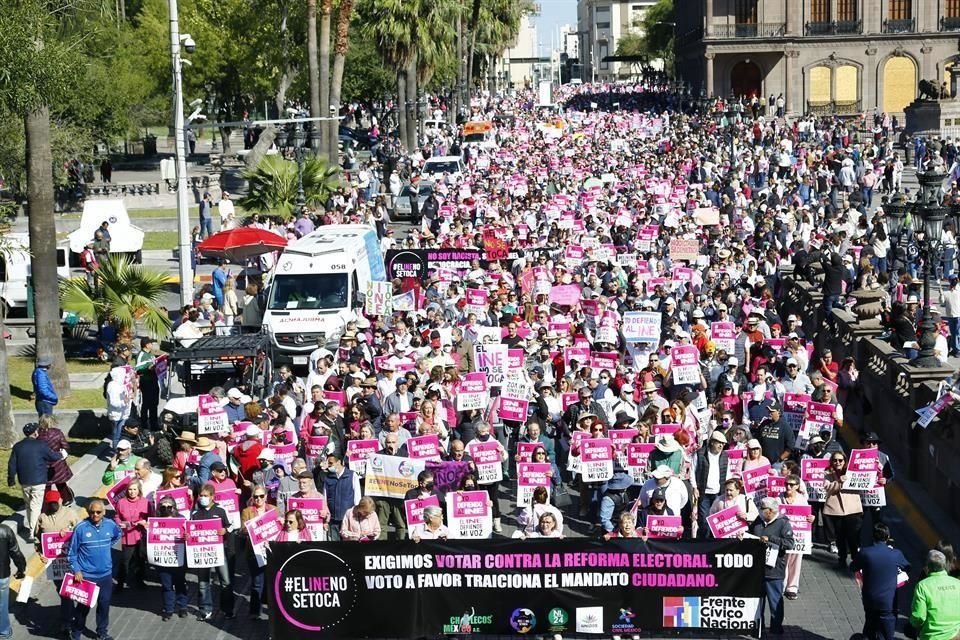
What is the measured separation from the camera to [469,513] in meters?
14.2

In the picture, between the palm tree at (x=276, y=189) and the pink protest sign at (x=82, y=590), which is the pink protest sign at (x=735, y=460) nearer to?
the pink protest sign at (x=82, y=590)

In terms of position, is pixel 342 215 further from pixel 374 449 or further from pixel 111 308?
pixel 374 449

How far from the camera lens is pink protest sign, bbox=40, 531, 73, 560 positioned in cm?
1403

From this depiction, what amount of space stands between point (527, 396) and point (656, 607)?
5.79m

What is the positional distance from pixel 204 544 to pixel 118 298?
42.1ft

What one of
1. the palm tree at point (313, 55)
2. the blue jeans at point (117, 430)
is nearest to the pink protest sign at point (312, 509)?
the blue jeans at point (117, 430)

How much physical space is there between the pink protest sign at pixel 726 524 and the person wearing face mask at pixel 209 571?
4502 mm

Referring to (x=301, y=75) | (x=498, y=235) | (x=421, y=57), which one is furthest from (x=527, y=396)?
(x=301, y=75)

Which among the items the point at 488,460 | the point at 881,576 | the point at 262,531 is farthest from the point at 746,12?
the point at 881,576

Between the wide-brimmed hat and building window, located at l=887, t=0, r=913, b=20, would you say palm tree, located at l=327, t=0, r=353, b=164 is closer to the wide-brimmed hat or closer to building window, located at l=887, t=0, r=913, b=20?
the wide-brimmed hat

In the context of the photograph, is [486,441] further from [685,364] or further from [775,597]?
[685,364]

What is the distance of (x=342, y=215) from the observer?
129 ft

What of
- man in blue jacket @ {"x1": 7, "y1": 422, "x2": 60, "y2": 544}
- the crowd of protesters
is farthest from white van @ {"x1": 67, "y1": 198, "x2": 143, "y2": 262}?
man in blue jacket @ {"x1": 7, "y1": 422, "x2": 60, "y2": 544}

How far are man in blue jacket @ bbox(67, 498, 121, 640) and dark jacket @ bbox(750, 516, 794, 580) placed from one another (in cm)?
577
